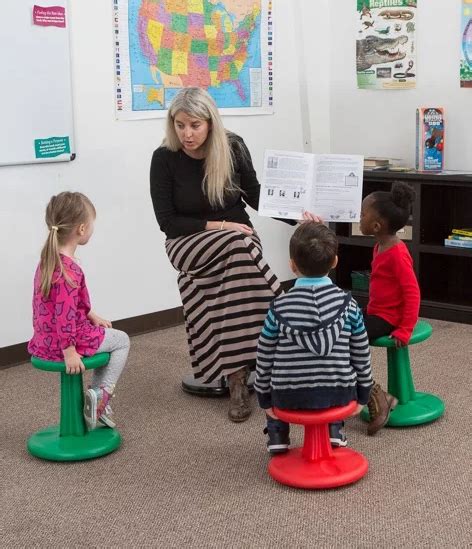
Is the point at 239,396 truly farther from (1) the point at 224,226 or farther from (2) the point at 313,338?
(2) the point at 313,338

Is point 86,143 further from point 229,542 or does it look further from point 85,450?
point 229,542

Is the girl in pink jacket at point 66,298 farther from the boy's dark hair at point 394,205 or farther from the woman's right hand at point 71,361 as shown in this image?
the boy's dark hair at point 394,205

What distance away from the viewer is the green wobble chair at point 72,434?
2.94 m

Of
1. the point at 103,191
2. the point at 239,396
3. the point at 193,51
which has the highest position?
the point at 193,51

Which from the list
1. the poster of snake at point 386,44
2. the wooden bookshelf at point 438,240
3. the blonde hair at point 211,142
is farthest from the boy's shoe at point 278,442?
the poster of snake at point 386,44

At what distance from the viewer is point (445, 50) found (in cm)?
480

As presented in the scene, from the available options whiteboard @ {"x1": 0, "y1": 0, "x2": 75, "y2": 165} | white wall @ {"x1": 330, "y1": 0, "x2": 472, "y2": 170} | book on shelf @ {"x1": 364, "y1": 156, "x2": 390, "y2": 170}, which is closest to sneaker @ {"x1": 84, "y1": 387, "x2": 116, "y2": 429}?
whiteboard @ {"x1": 0, "y1": 0, "x2": 75, "y2": 165}

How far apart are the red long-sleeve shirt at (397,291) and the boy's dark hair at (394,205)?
81 millimetres

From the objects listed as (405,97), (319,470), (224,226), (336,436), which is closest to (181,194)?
(224,226)

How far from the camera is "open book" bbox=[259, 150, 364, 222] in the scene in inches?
129

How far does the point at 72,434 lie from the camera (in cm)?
304

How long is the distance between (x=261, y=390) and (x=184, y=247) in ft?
3.07

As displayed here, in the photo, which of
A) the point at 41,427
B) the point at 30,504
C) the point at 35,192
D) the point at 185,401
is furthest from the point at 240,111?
the point at 30,504

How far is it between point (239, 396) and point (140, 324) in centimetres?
132
